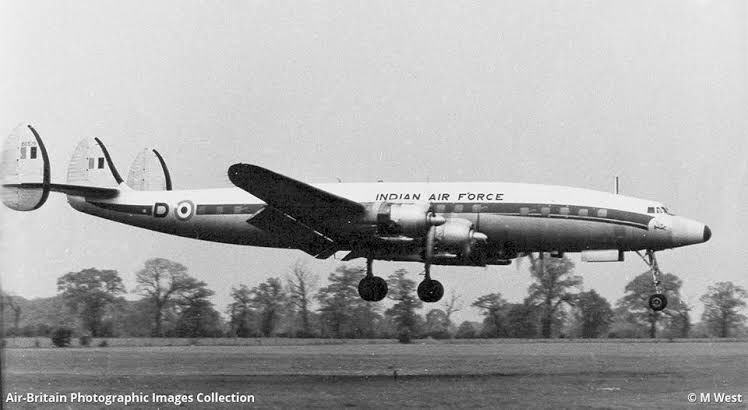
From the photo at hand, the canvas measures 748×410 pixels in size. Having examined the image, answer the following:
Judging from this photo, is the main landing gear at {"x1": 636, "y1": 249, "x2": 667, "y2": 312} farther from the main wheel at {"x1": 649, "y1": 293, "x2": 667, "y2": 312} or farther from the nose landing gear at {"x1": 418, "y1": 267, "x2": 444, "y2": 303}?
the nose landing gear at {"x1": 418, "y1": 267, "x2": 444, "y2": 303}

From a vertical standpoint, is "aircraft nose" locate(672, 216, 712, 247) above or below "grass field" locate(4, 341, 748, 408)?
above

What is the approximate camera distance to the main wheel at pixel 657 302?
53.8ft

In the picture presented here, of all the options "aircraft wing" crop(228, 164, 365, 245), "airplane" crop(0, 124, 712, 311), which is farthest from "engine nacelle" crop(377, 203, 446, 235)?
"aircraft wing" crop(228, 164, 365, 245)

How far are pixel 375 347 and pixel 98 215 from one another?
23.9 ft

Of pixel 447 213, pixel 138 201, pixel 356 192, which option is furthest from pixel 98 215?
pixel 447 213

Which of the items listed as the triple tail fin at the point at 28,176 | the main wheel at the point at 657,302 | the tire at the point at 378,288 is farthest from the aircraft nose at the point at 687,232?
the triple tail fin at the point at 28,176

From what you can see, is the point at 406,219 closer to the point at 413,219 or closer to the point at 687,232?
the point at 413,219

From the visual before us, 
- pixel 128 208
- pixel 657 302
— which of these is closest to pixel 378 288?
pixel 657 302

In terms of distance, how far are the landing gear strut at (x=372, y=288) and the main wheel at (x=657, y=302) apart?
18.4ft

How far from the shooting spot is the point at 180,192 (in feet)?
66.6

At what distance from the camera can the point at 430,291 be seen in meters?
18.6

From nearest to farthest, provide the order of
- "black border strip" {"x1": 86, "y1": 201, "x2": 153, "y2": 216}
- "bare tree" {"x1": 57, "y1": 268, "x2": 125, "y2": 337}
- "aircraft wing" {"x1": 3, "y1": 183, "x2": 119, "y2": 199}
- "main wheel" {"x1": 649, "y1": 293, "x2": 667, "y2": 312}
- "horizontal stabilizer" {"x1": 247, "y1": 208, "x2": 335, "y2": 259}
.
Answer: "main wheel" {"x1": 649, "y1": 293, "x2": 667, "y2": 312} → "horizontal stabilizer" {"x1": 247, "y1": 208, "x2": 335, "y2": 259} → "aircraft wing" {"x1": 3, "y1": 183, "x2": 119, "y2": 199} → "black border strip" {"x1": 86, "y1": 201, "x2": 153, "y2": 216} → "bare tree" {"x1": 57, "y1": 268, "x2": 125, "y2": 337}

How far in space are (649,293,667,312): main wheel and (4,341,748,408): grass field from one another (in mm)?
1040

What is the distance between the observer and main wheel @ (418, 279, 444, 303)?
18.5 metres
